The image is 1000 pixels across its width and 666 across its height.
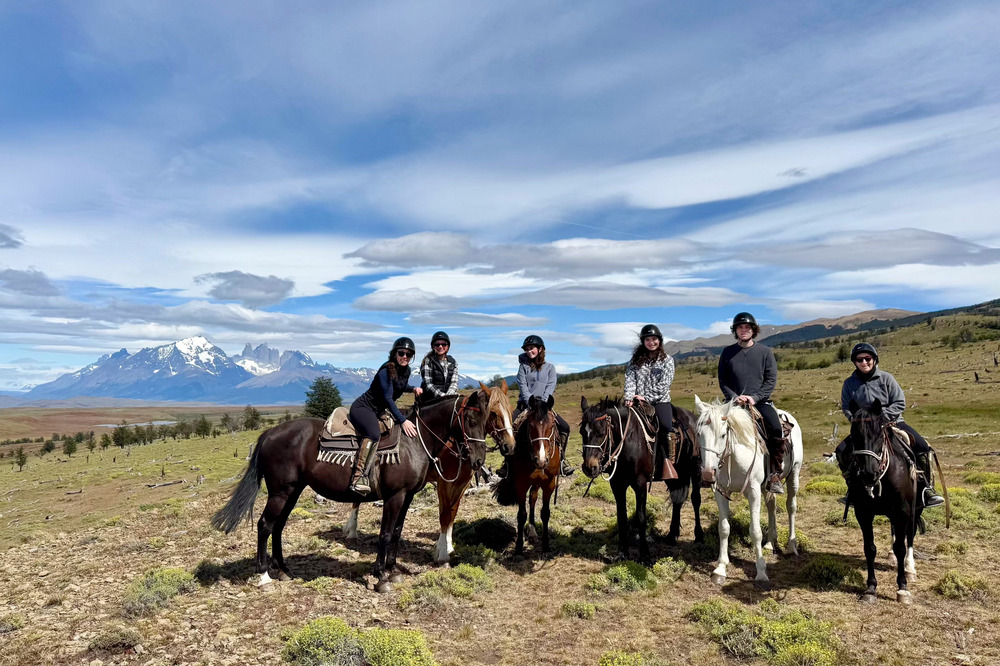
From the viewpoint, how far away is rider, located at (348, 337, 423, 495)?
852cm

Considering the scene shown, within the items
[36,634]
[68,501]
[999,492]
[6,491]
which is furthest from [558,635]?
[6,491]

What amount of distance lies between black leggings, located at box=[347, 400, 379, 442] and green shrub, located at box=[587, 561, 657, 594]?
4.34 metres

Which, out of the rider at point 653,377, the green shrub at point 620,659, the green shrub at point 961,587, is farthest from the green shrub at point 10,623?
the green shrub at point 961,587

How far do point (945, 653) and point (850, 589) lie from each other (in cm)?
191

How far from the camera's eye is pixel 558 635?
7.16 m

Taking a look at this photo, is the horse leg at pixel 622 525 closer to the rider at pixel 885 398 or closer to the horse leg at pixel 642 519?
the horse leg at pixel 642 519

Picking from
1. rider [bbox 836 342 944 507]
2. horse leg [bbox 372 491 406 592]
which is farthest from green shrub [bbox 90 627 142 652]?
rider [bbox 836 342 944 507]

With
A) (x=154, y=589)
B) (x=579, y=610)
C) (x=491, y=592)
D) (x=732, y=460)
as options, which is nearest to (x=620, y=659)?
(x=579, y=610)

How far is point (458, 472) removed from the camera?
9258mm

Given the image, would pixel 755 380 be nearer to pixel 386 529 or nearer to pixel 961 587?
pixel 961 587

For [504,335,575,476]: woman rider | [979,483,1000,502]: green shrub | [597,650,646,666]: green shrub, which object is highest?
[504,335,575,476]: woman rider

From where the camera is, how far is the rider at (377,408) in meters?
8.52

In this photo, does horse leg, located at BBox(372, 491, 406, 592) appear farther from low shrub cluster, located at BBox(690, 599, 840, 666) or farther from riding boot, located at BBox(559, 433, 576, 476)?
low shrub cluster, located at BBox(690, 599, 840, 666)

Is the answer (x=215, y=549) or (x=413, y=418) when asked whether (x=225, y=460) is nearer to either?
(x=215, y=549)
